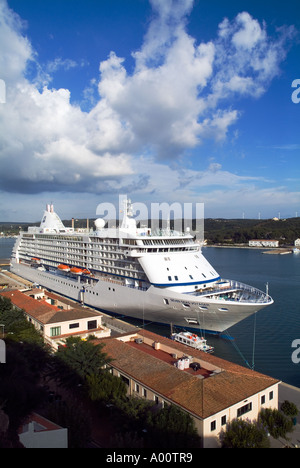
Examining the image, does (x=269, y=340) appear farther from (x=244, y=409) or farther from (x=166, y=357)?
(x=244, y=409)

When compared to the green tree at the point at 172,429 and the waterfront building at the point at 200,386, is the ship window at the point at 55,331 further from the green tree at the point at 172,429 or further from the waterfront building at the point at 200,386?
the green tree at the point at 172,429

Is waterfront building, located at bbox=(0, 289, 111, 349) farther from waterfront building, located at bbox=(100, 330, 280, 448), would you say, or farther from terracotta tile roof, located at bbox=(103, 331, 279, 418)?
terracotta tile roof, located at bbox=(103, 331, 279, 418)

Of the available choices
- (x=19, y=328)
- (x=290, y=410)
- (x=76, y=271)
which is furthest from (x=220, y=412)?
(x=76, y=271)

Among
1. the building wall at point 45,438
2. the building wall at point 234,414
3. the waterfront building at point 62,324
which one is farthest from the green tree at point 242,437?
the waterfront building at point 62,324

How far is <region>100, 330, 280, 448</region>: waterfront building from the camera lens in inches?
350

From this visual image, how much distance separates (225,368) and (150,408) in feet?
10.8

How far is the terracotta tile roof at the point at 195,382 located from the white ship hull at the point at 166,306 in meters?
5.28

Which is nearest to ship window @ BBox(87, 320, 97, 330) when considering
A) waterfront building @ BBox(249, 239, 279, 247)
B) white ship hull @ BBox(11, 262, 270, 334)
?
white ship hull @ BBox(11, 262, 270, 334)

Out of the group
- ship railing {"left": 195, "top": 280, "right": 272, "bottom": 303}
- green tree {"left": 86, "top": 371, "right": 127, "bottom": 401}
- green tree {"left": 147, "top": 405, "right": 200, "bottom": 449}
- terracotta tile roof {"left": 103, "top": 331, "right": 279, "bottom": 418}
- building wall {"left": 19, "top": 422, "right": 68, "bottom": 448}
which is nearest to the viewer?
building wall {"left": 19, "top": 422, "right": 68, "bottom": 448}

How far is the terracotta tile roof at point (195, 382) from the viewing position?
916 cm

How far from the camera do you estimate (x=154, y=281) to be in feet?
61.9

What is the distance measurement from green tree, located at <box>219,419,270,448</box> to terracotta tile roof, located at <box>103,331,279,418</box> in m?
0.57

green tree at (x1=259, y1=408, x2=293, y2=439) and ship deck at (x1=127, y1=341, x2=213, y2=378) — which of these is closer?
green tree at (x1=259, y1=408, x2=293, y2=439)
